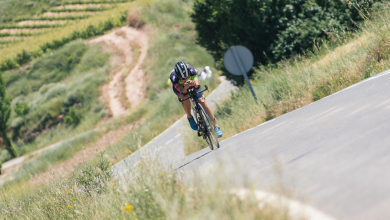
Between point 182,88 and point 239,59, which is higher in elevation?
point 182,88

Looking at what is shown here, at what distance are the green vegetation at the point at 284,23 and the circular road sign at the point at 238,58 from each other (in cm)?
297

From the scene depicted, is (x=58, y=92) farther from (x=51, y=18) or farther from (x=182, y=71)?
(x=182, y=71)

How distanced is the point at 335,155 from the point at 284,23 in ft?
35.2

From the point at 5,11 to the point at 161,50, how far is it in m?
58.6

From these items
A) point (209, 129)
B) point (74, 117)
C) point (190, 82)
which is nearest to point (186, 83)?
point (190, 82)

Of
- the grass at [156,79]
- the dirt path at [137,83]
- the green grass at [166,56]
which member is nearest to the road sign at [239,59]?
the grass at [156,79]

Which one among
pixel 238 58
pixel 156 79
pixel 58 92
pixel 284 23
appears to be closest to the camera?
pixel 238 58

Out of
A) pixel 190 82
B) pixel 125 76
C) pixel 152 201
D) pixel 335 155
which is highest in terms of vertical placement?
pixel 190 82

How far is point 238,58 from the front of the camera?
33.0 feet

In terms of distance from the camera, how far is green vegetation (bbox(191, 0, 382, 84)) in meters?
13.3

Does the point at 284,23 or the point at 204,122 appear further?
the point at 284,23

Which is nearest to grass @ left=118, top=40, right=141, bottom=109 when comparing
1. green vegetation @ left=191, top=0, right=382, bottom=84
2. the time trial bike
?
green vegetation @ left=191, top=0, right=382, bottom=84

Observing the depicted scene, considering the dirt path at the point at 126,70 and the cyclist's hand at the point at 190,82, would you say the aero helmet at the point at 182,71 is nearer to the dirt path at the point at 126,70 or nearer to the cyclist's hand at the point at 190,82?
the cyclist's hand at the point at 190,82

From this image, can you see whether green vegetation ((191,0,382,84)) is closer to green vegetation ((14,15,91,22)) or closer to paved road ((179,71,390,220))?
paved road ((179,71,390,220))
